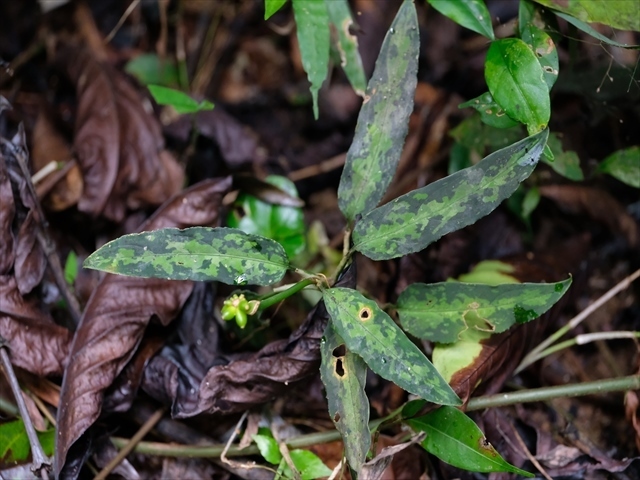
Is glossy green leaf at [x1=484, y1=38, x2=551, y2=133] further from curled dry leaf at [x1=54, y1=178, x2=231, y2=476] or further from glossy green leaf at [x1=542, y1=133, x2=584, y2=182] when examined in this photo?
curled dry leaf at [x1=54, y1=178, x2=231, y2=476]

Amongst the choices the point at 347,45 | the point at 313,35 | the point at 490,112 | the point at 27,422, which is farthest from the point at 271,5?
the point at 27,422

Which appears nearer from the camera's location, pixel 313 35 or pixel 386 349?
pixel 386 349

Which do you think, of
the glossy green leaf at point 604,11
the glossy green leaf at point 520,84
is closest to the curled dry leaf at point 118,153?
the glossy green leaf at point 520,84

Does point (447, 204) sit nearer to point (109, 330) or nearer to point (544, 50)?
point (544, 50)

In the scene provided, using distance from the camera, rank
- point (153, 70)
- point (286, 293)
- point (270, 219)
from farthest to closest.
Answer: point (153, 70)
point (270, 219)
point (286, 293)

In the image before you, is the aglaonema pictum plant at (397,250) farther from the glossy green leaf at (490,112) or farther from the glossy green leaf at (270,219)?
the glossy green leaf at (270,219)

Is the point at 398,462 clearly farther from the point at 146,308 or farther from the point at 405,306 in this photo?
the point at 146,308
